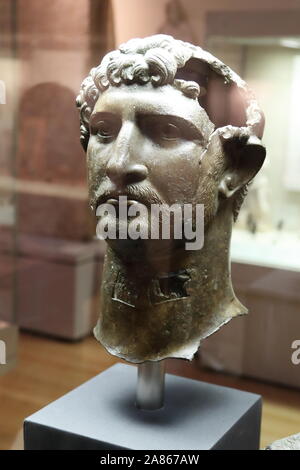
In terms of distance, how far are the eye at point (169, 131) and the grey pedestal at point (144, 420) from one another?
738mm

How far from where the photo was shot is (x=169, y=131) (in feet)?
5.34

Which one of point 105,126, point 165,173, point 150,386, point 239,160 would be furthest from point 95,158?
point 150,386

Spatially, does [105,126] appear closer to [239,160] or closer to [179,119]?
[179,119]

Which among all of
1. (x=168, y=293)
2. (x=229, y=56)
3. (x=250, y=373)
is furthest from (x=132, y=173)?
(x=250, y=373)

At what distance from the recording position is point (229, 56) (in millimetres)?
2426

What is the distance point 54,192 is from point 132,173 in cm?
157

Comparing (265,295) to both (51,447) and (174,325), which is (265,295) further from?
(51,447)

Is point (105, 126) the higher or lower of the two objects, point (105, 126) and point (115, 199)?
the higher

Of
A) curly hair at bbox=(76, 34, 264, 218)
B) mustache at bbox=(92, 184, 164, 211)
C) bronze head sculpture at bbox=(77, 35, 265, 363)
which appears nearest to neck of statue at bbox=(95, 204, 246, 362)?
bronze head sculpture at bbox=(77, 35, 265, 363)

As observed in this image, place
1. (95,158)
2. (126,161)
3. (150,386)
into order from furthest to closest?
(150,386) → (95,158) → (126,161)

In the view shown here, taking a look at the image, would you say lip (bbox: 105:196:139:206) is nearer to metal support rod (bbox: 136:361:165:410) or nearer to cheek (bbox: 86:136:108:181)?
cheek (bbox: 86:136:108:181)

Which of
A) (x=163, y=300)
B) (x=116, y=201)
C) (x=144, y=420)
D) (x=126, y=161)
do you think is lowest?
(x=144, y=420)

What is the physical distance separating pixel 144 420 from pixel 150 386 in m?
0.10

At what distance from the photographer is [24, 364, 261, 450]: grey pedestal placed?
169 cm
